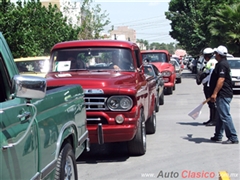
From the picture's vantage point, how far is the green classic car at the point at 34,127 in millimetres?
3305

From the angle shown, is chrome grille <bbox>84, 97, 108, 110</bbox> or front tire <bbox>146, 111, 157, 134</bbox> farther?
front tire <bbox>146, 111, 157, 134</bbox>

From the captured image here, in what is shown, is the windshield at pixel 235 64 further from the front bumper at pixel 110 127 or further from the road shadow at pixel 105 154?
the front bumper at pixel 110 127

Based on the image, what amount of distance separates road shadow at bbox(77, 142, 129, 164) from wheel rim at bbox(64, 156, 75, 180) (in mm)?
2613

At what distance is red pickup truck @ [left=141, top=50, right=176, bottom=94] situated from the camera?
20.1 meters

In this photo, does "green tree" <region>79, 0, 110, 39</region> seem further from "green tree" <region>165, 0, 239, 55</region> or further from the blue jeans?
the blue jeans

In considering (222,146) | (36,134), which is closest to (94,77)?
(222,146)

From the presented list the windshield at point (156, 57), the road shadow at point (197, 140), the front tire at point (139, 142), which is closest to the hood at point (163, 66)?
the windshield at point (156, 57)

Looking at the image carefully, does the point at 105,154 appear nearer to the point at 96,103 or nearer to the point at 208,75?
the point at 96,103

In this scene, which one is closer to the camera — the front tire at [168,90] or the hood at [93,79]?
the hood at [93,79]

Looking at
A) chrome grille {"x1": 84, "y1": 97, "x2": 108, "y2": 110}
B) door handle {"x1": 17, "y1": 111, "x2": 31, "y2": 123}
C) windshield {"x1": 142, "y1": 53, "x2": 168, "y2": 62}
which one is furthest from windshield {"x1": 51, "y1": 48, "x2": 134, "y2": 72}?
windshield {"x1": 142, "y1": 53, "x2": 168, "y2": 62}

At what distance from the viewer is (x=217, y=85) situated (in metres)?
8.71

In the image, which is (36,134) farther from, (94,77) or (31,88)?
A: (94,77)

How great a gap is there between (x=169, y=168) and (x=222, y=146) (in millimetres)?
1998

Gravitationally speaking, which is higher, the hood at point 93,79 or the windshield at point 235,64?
the hood at point 93,79
